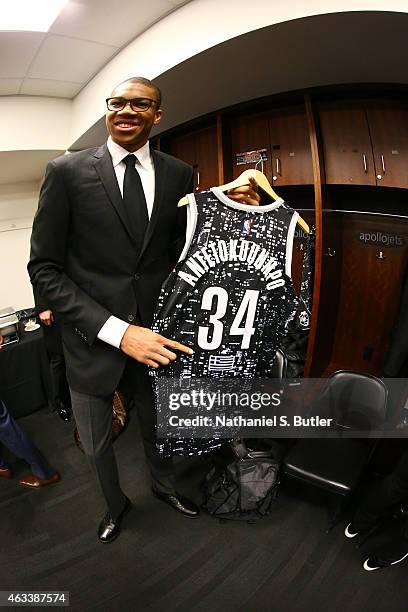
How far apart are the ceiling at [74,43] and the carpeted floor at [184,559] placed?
262 centimetres

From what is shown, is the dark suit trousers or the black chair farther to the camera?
the black chair

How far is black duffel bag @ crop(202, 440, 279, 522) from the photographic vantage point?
74.5 inches

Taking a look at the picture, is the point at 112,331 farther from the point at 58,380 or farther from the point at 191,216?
the point at 58,380

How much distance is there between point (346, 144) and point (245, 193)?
144cm

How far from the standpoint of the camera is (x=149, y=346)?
1.14 metres

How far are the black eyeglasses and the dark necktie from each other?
0.15 m

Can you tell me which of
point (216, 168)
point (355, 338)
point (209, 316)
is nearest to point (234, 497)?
point (209, 316)

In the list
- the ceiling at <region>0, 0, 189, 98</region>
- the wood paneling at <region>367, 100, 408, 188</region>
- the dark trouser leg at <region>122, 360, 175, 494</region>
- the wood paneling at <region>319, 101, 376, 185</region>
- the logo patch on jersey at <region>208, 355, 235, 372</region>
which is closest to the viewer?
the logo patch on jersey at <region>208, 355, 235, 372</region>

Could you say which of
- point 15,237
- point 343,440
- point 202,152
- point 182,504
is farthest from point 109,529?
point 15,237

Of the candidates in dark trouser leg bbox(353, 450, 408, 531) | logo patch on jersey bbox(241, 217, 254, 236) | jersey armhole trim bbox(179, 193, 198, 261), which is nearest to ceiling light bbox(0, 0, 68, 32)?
jersey armhole trim bbox(179, 193, 198, 261)

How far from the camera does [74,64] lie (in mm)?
2207

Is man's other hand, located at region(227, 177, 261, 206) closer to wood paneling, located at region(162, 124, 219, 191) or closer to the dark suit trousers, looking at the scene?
the dark suit trousers

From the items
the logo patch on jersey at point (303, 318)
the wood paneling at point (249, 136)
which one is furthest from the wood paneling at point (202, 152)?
the logo patch on jersey at point (303, 318)

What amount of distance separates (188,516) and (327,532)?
2.54ft
